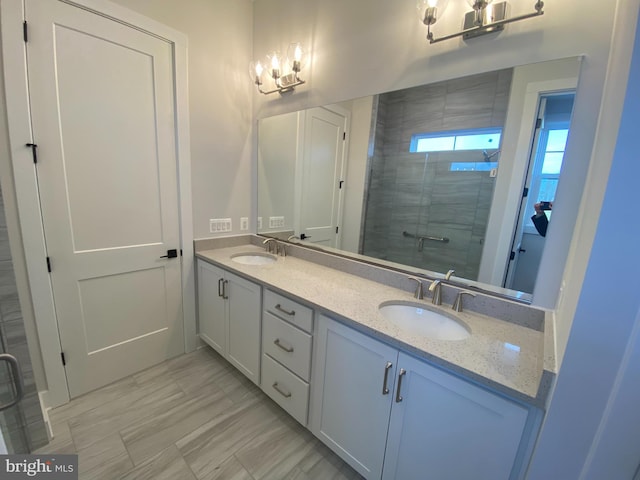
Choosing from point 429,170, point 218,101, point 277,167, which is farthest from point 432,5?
point 218,101

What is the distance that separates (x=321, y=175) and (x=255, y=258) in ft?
2.88

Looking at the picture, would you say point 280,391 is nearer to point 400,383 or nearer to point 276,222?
point 400,383

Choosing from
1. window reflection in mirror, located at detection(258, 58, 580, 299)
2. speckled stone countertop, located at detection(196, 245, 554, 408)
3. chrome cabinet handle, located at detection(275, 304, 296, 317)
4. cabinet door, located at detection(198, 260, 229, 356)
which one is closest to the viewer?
speckled stone countertop, located at detection(196, 245, 554, 408)

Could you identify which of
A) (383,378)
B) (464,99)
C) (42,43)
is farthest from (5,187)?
(464,99)

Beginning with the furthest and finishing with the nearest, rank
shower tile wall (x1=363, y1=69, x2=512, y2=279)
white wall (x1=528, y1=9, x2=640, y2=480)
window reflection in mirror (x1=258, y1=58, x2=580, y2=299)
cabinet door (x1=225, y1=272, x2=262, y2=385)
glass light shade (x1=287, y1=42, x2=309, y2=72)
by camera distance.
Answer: glass light shade (x1=287, y1=42, x2=309, y2=72)
cabinet door (x1=225, y1=272, x2=262, y2=385)
shower tile wall (x1=363, y1=69, x2=512, y2=279)
window reflection in mirror (x1=258, y1=58, x2=580, y2=299)
white wall (x1=528, y1=9, x2=640, y2=480)

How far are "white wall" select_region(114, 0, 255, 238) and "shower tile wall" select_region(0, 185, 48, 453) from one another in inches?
39.3

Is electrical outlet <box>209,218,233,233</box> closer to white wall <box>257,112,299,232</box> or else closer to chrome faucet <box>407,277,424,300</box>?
white wall <box>257,112,299,232</box>

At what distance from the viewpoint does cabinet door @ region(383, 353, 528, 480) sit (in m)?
0.82

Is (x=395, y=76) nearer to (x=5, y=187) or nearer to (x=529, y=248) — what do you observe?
(x=529, y=248)

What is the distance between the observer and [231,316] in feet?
6.13

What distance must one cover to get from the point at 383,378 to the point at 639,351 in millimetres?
743

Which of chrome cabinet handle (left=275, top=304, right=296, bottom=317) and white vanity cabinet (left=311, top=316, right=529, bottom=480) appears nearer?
white vanity cabinet (left=311, top=316, right=529, bottom=480)

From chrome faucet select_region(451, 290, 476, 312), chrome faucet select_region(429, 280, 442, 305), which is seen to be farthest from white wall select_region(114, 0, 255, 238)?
chrome faucet select_region(451, 290, 476, 312)

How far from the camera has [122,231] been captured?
175 cm
